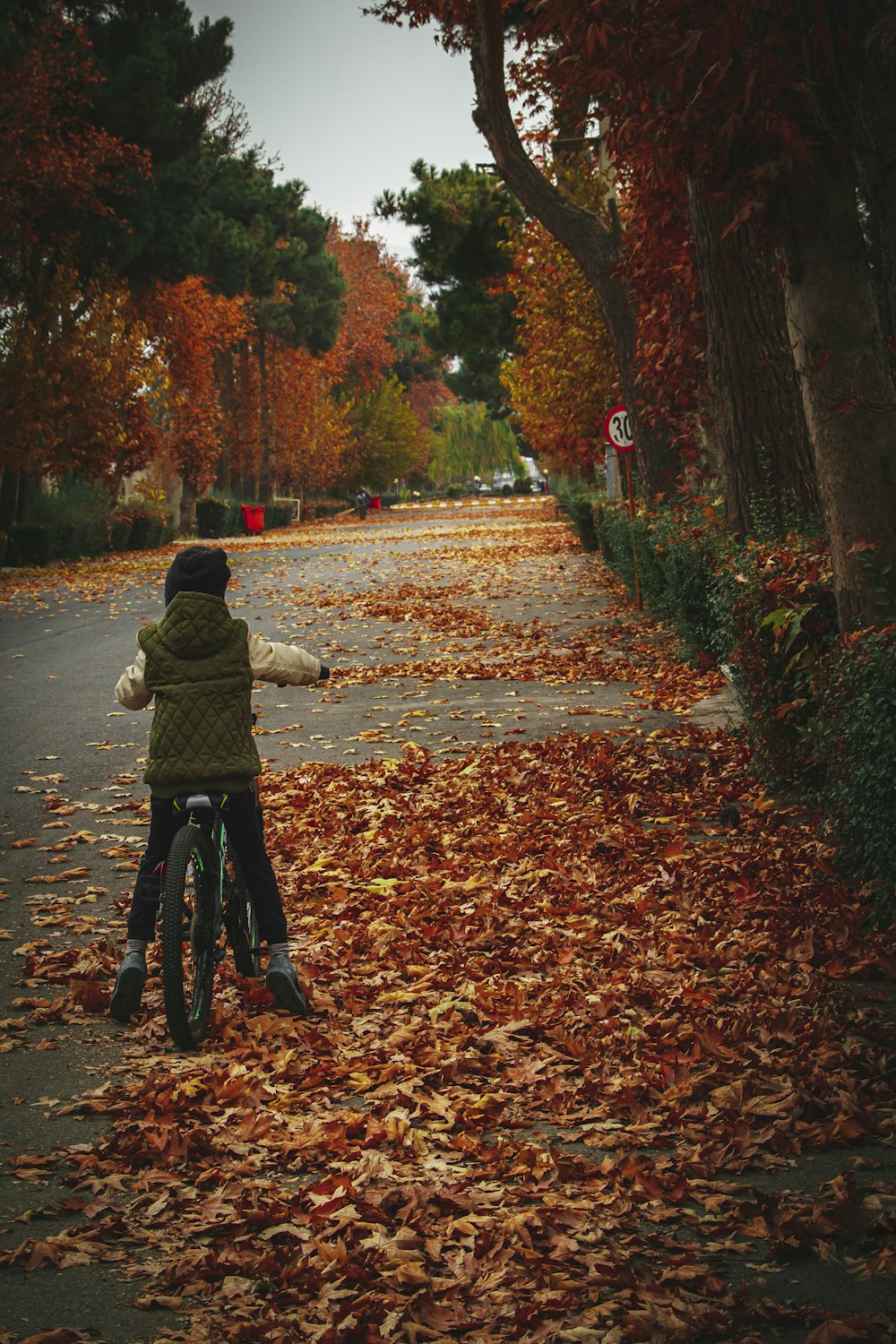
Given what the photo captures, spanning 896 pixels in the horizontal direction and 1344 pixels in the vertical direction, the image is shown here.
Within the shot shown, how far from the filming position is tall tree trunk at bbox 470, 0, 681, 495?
18516 millimetres

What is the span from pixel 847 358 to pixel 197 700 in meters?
3.80

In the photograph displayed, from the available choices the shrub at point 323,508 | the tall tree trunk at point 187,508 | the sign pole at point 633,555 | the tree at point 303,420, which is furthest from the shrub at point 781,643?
the shrub at point 323,508

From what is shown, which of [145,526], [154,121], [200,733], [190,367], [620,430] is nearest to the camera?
[200,733]

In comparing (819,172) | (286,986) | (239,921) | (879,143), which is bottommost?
(286,986)

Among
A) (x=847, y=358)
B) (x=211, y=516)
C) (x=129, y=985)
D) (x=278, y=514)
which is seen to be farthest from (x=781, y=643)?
(x=278, y=514)

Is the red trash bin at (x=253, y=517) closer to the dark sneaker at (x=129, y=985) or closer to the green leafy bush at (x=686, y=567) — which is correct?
the green leafy bush at (x=686, y=567)

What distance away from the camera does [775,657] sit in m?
7.86

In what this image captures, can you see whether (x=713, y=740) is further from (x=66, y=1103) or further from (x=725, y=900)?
(x=66, y=1103)

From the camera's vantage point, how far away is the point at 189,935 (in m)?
5.40

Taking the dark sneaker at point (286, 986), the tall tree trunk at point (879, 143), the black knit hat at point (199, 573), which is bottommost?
the dark sneaker at point (286, 986)

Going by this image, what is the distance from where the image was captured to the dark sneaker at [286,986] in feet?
17.7

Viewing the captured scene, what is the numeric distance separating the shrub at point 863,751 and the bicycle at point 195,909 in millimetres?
2451

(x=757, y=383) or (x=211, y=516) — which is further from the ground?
(x=757, y=383)

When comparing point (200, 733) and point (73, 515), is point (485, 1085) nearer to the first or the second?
point (200, 733)
